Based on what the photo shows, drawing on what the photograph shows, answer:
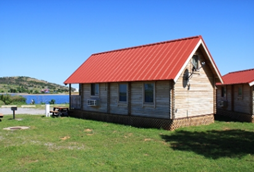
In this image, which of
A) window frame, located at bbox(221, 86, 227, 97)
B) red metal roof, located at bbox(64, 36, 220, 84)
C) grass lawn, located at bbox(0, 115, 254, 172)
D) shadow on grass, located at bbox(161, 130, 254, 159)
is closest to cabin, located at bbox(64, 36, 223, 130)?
red metal roof, located at bbox(64, 36, 220, 84)

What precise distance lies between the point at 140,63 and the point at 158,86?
3.37 meters

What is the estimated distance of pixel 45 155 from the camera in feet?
32.0

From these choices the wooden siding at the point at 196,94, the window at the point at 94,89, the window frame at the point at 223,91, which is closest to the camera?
the wooden siding at the point at 196,94

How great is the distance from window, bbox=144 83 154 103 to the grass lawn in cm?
258

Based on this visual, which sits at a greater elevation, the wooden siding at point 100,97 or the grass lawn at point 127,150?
the wooden siding at point 100,97

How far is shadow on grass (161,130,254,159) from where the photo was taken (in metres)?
10.4

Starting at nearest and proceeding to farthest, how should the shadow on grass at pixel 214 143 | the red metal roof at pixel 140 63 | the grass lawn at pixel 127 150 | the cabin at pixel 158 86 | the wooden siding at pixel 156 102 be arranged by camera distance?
the grass lawn at pixel 127 150 → the shadow on grass at pixel 214 143 → the wooden siding at pixel 156 102 → the cabin at pixel 158 86 → the red metal roof at pixel 140 63

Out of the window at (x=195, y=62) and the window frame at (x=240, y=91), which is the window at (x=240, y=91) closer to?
the window frame at (x=240, y=91)

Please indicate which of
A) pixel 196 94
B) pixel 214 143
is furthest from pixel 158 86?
pixel 214 143

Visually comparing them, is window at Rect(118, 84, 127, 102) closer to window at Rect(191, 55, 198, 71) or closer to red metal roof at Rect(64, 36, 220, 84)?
red metal roof at Rect(64, 36, 220, 84)

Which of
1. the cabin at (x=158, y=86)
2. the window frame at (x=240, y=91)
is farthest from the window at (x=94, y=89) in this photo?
the window frame at (x=240, y=91)

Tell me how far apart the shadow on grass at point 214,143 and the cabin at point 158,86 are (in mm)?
2331

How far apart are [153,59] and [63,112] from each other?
10.6 metres

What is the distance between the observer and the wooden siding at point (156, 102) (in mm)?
16203
